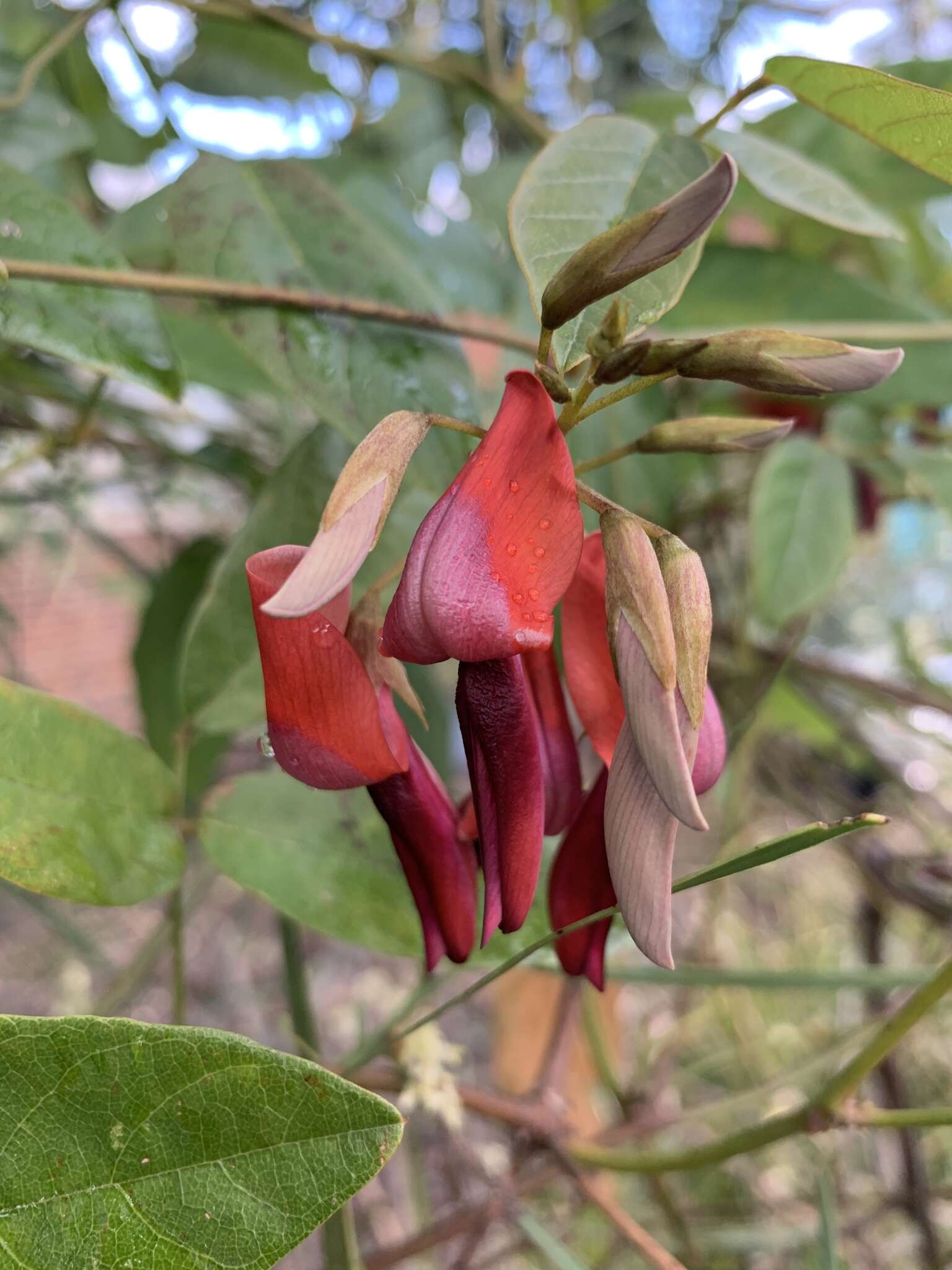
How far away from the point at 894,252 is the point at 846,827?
738mm

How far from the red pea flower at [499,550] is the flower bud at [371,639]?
0.04m

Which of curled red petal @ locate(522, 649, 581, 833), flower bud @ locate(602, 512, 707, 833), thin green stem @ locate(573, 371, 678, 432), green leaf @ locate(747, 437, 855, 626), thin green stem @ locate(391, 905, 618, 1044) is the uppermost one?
thin green stem @ locate(573, 371, 678, 432)

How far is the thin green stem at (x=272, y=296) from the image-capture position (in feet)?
1.24

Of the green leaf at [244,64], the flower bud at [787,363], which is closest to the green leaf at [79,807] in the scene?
the flower bud at [787,363]

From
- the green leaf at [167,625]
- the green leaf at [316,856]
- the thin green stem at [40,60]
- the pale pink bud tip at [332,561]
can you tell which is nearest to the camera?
the pale pink bud tip at [332,561]

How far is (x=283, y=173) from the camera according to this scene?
0.43 metres

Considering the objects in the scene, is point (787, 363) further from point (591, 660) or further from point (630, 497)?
point (630, 497)

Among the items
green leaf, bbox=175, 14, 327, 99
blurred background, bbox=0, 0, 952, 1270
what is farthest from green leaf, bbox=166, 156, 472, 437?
green leaf, bbox=175, 14, 327, 99

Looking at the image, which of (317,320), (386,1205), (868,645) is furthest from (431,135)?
(386,1205)

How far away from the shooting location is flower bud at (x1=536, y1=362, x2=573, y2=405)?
0.89ft

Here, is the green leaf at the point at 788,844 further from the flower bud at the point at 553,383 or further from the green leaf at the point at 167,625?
the green leaf at the point at 167,625

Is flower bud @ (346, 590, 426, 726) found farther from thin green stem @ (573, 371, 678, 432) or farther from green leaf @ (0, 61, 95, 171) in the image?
green leaf @ (0, 61, 95, 171)

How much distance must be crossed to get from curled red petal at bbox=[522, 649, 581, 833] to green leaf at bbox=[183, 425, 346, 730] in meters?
0.13

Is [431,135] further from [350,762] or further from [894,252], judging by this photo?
[350,762]
